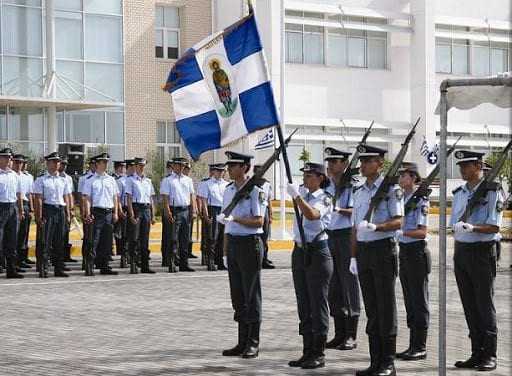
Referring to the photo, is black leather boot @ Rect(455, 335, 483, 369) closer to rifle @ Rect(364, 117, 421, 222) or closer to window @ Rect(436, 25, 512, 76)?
rifle @ Rect(364, 117, 421, 222)

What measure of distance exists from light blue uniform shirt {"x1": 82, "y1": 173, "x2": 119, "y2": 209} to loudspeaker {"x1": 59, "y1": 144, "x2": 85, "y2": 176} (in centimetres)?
1656

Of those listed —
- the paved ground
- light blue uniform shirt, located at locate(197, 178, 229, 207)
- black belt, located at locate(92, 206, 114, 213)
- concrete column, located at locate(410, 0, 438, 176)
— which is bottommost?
the paved ground

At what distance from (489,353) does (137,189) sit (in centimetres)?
1012

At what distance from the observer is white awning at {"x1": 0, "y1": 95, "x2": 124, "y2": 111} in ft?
112

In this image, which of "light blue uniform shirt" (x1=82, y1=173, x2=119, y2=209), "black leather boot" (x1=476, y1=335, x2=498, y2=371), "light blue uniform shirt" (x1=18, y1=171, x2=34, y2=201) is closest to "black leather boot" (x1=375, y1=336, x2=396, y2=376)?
"black leather boot" (x1=476, y1=335, x2=498, y2=371)

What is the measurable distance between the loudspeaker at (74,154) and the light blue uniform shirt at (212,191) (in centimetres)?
1550

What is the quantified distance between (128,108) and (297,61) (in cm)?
874

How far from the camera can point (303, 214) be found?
9719 mm

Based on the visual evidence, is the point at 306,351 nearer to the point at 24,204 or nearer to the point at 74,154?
the point at 24,204

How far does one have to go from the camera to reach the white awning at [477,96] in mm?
7453

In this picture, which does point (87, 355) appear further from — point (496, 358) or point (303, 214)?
point (496, 358)

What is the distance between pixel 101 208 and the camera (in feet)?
59.3

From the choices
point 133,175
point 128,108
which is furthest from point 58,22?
point 133,175

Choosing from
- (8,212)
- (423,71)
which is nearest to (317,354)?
(8,212)
